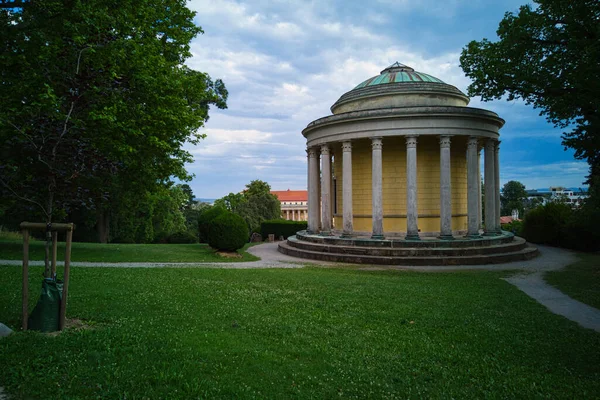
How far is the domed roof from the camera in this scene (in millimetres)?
24016

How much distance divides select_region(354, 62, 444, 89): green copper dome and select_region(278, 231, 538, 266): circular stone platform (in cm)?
1055

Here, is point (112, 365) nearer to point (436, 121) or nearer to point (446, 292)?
point (446, 292)

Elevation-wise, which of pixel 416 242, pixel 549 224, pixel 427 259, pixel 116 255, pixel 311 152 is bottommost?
pixel 427 259

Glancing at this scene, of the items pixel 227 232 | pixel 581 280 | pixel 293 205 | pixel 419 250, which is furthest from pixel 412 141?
pixel 293 205

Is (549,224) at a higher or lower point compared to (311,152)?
lower

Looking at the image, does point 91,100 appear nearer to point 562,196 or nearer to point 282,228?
point 282,228

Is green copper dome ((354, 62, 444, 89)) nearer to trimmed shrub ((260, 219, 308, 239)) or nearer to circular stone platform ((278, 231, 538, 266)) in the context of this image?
circular stone platform ((278, 231, 538, 266))

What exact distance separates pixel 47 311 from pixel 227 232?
47.9ft

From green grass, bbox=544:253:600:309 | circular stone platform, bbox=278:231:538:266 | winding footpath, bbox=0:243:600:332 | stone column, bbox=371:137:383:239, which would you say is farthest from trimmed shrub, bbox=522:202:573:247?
stone column, bbox=371:137:383:239

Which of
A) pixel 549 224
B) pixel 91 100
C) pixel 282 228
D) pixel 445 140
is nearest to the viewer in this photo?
pixel 91 100

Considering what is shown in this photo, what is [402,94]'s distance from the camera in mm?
24000

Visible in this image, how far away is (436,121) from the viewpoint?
2119 cm

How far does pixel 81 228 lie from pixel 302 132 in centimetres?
2361

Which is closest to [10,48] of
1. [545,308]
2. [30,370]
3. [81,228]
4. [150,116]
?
[150,116]
